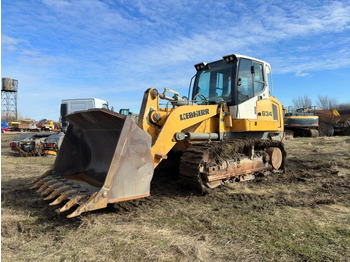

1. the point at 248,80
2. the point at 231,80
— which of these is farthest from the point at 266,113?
the point at 231,80

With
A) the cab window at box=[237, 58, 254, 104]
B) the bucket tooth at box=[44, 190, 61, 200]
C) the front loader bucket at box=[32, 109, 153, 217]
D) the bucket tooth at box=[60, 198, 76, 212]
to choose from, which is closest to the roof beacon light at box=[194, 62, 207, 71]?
the cab window at box=[237, 58, 254, 104]

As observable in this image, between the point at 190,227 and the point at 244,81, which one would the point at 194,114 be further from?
the point at 190,227

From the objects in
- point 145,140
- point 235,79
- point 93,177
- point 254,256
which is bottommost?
point 254,256

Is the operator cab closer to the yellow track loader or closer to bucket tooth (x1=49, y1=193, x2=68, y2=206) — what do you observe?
the yellow track loader

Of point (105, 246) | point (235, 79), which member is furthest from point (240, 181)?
point (105, 246)

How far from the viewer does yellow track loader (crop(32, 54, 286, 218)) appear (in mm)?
4199

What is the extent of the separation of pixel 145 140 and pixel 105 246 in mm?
1708

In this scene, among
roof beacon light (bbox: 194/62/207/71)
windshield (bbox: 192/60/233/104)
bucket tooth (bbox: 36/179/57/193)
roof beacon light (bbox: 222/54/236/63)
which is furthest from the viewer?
roof beacon light (bbox: 194/62/207/71)

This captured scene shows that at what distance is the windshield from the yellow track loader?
25 mm

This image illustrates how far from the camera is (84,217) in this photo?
416cm

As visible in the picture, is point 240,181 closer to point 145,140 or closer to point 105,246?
point 145,140

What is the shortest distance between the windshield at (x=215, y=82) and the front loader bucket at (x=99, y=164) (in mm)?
2585

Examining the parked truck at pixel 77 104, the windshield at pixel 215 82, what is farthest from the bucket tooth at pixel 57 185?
the parked truck at pixel 77 104

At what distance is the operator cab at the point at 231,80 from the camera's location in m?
6.57
